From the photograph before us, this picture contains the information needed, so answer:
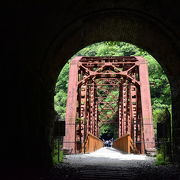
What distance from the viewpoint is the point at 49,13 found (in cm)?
591

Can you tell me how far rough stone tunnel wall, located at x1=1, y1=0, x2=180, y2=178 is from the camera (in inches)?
205

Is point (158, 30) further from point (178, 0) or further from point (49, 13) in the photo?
point (49, 13)

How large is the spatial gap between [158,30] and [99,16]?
63.8 inches

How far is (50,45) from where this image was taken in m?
6.75

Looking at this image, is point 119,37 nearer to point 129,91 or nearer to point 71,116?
point 71,116

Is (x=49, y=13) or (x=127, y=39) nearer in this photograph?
(x=49, y=13)

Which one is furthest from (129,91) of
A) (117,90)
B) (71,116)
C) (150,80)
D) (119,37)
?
(117,90)

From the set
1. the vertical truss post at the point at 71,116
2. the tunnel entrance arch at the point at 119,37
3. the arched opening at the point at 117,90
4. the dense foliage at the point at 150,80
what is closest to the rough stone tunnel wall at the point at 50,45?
the tunnel entrance arch at the point at 119,37

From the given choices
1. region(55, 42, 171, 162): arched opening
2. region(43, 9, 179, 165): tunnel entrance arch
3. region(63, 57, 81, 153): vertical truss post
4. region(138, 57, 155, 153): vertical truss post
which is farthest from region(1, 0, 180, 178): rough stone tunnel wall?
region(63, 57, 81, 153): vertical truss post

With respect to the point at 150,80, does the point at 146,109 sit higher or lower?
lower

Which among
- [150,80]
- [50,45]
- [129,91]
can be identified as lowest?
[50,45]

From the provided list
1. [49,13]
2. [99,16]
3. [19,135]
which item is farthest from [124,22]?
[19,135]

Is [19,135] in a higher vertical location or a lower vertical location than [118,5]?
lower

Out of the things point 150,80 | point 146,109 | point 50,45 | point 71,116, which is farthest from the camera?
point 150,80
